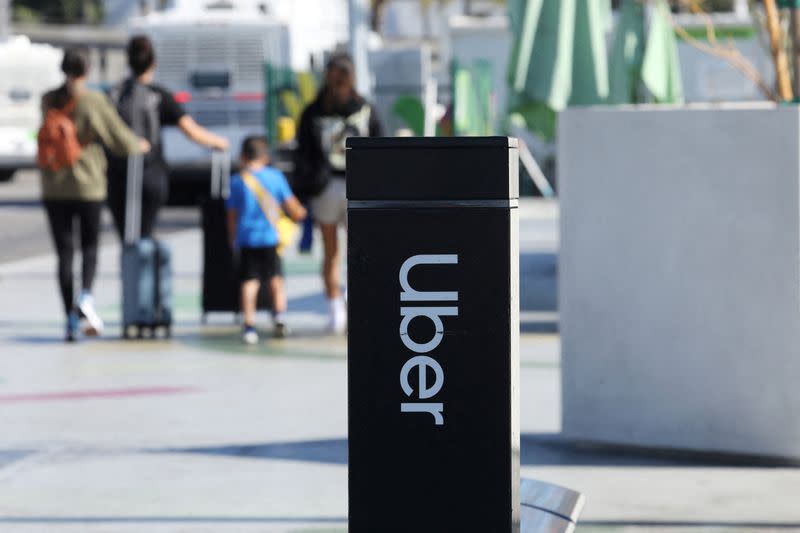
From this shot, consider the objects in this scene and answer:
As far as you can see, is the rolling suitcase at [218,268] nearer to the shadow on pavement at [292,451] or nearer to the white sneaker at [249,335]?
the white sneaker at [249,335]

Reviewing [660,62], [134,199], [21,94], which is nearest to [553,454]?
[134,199]

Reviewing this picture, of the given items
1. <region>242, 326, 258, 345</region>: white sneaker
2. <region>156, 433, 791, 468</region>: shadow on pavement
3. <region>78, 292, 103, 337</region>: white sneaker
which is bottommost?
<region>156, 433, 791, 468</region>: shadow on pavement

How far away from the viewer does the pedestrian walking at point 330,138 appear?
36.9ft

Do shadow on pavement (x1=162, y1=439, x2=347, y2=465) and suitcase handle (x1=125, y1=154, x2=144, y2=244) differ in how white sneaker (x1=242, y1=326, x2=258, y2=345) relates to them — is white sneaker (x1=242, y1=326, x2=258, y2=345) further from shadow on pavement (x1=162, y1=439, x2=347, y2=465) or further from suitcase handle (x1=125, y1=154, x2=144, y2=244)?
shadow on pavement (x1=162, y1=439, x2=347, y2=465)

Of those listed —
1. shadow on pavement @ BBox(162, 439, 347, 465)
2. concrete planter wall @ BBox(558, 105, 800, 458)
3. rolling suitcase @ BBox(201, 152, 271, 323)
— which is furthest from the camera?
rolling suitcase @ BBox(201, 152, 271, 323)

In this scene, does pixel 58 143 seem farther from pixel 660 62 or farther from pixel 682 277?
pixel 660 62

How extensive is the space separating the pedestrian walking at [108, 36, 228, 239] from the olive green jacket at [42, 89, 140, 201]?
1.62 feet

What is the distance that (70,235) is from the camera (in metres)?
10.9

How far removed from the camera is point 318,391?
8914 mm

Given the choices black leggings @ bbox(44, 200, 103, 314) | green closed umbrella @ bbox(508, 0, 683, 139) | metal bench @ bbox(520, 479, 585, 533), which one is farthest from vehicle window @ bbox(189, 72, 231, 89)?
metal bench @ bbox(520, 479, 585, 533)

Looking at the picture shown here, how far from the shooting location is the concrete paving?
6008 mm

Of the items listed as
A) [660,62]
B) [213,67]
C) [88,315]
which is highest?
[213,67]

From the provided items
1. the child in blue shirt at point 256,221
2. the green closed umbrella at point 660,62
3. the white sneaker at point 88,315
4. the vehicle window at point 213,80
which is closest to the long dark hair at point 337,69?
the child in blue shirt at point 256,221

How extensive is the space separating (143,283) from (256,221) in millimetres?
844
